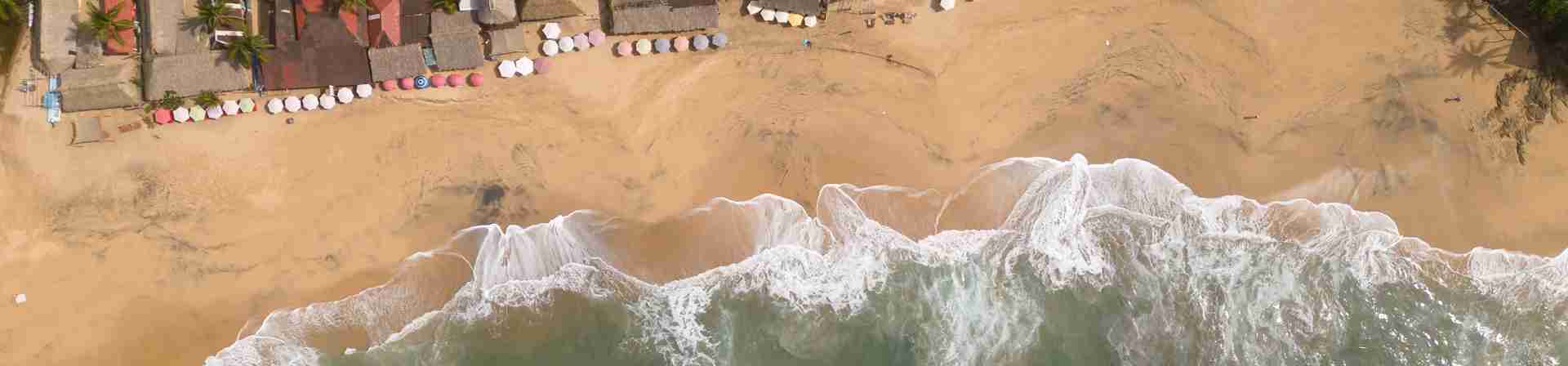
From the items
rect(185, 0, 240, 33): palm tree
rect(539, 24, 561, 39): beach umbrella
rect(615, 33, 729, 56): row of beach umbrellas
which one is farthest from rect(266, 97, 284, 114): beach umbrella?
rect(615, 33, 729, 56): row of beach umbrellas

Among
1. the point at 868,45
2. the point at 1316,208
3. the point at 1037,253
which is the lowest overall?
the point at 1037,253

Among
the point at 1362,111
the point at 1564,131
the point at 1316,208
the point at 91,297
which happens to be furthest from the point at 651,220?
the point at 1564,131

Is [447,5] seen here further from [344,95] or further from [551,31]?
[344,95]

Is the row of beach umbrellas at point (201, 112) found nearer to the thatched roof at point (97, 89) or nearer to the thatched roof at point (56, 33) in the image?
the thatched roof at point (97, 89)

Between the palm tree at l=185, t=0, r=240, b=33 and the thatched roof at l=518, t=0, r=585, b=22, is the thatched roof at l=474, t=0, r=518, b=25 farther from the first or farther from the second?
the palm tree at l=185, t=0, r=240, b=33

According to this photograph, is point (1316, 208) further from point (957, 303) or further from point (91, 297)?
point (91, 297)

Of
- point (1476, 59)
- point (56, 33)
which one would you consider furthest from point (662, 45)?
point (1476, 59)
